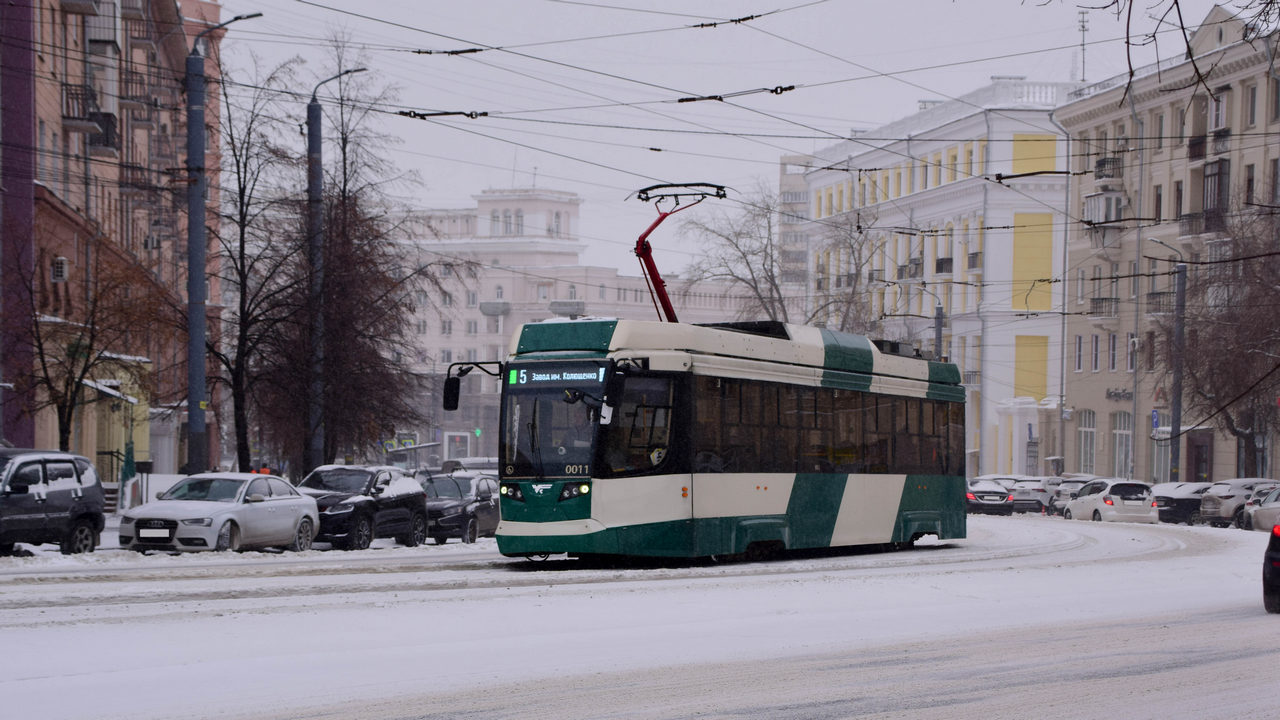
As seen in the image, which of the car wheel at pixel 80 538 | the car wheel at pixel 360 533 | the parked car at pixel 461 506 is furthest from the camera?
the parked car at pixel 461 506

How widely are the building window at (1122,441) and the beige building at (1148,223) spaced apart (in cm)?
6

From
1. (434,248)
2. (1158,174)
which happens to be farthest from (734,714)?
(434,248)

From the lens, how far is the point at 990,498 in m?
55.3

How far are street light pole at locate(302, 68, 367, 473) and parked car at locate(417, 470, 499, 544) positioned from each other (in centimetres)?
252

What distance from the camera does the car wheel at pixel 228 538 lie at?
24750 millimetres

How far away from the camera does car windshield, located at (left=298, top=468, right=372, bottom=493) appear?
2961cm

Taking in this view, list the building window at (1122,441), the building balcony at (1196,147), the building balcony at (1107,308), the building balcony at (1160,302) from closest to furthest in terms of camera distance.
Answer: the building balcony at (1196,147)
the building balcony at (1160,302)
the building window at (1122,441)
the building balcony at (1107,308)

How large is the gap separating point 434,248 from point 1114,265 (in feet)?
312

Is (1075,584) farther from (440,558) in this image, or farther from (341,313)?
(341,313)

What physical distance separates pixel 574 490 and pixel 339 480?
1116 cm

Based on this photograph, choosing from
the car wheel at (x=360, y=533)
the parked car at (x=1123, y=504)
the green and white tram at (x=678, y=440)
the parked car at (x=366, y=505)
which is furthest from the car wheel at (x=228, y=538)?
the parked car at (x=1123, y=504)

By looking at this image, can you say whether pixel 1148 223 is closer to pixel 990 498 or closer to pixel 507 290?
pixel 990 498

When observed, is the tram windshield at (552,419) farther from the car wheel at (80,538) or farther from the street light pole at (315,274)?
the street light pole at (315,274)

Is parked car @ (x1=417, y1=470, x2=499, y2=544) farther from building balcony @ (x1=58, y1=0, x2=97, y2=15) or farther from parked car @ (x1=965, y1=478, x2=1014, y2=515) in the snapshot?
parked car @ (x1=965, y1=478, x2=1014, y2=515)
